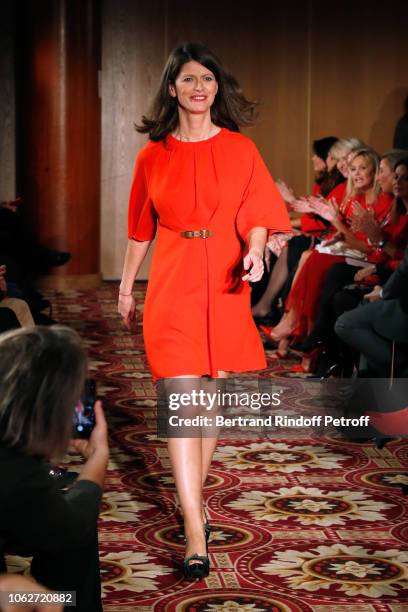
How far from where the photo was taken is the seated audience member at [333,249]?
623 cm

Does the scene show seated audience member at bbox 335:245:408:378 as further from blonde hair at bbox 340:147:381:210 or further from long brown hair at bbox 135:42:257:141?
blonde hair at bbox 340:147:381:210

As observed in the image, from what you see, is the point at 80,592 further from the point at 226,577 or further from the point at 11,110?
the point at 11,110

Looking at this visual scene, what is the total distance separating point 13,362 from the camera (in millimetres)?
1945

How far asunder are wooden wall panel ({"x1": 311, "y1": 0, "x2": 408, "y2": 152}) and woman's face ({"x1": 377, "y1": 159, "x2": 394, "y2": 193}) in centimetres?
440

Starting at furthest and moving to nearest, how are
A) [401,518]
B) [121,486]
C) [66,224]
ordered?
1. [66,224]
2. [121,486]
3. [401,518]

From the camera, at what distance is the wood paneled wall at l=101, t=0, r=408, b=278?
9930 millimetres

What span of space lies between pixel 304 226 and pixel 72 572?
4.92 meters

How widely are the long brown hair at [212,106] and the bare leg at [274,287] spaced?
403 cm

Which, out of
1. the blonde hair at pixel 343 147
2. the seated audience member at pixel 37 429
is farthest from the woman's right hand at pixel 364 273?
the seated audience member at pixel 37 429

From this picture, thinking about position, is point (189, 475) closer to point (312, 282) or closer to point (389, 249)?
point (389, 249)

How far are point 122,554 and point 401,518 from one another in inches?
40.4

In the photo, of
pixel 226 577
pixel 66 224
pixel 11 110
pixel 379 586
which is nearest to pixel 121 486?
pixel 226 577

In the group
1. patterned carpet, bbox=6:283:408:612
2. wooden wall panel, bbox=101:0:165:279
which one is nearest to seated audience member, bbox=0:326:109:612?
patterned carpet, bbox=6:283:408:612

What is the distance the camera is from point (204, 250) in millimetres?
3422
